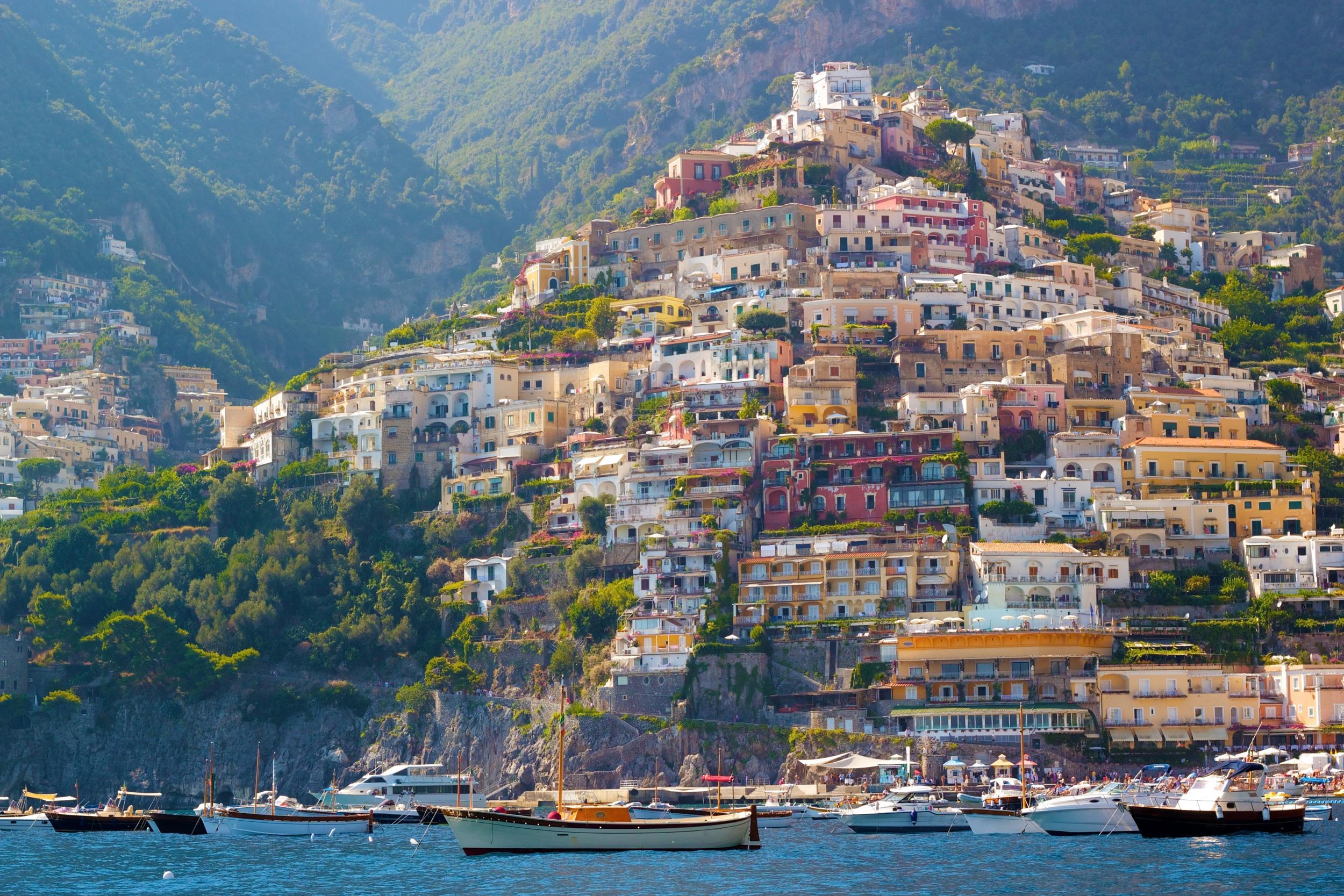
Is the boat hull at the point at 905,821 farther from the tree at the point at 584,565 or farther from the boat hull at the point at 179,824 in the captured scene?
the boat hull at the point at 179,824

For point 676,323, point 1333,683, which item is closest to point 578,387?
point 676,323

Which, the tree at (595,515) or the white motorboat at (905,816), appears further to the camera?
the tree at (595,515)

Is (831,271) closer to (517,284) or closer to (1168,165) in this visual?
(517,284)

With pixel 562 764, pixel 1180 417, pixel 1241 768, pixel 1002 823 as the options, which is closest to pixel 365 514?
pixel 562 764

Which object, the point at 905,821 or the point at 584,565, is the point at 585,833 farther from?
the point at 584,565

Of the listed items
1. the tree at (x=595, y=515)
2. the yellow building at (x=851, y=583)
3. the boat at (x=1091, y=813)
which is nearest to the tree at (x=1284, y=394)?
the yellow building at (x=851, y=583)
